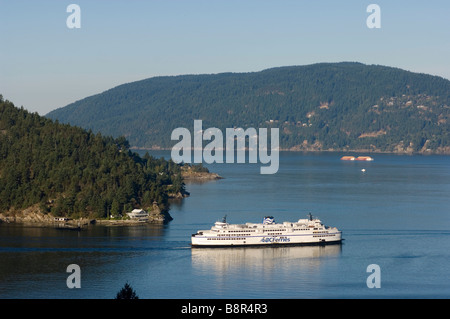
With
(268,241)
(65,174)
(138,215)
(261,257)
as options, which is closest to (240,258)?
(261,257)

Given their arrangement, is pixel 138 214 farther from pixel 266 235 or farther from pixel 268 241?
pixel 268 241

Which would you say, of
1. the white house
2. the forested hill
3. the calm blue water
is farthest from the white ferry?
the forested hill

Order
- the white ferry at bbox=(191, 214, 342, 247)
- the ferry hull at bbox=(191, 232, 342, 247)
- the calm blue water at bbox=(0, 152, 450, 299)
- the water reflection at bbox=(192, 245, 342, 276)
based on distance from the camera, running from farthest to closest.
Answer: the white ferry at bbox=(191, 214, 342, 247), the ferry hull at bbox=(191, 232, 342, 247), the water reflection at bbox=(192, 245, 342, 276), the calm blue water at bbox=(0, 152, 450, 299)

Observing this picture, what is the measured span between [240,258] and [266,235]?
160 inches

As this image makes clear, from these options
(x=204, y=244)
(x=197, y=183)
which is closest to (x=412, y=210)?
(x=204, y=244)

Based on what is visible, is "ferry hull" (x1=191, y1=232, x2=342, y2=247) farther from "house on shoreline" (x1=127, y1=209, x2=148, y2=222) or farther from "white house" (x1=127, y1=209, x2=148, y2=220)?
"white house" (x1=127, y1=209, x2=148, y2=220)

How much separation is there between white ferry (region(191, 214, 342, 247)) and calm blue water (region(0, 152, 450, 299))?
0.83 metres

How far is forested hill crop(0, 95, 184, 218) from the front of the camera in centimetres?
6244

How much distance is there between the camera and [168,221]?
61.5 metres

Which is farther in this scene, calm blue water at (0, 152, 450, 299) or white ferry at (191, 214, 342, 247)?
white ferry at (191, 214, 342, 247)

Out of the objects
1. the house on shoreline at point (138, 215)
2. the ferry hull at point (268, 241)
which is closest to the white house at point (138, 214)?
the house on shoreline at point (138, 215)

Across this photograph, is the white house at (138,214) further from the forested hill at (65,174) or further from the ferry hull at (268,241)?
the ferry hull at (268,241)

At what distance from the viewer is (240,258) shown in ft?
155
